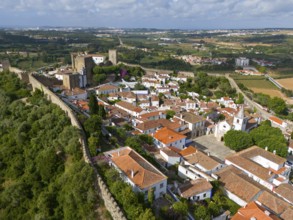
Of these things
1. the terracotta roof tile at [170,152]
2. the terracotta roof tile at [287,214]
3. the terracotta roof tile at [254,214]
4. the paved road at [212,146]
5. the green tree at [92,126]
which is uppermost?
the green tree at [92,126]

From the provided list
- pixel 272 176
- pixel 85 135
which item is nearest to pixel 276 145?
pixel 272 176

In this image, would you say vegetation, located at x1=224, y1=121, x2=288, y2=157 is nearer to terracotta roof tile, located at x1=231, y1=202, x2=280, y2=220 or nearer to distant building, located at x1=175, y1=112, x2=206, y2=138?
distant building, located at x1=175, y1=112, x2=206, y2=138

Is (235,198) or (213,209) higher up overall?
(213,209)

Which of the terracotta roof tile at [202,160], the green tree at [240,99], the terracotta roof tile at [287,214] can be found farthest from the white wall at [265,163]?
the green tree at [240,99]

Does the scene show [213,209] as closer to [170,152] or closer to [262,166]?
[170,152]

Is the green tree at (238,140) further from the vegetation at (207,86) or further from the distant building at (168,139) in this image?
the vegetation at (207,86)

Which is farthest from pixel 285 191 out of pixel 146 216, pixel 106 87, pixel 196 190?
pixel 106 87
